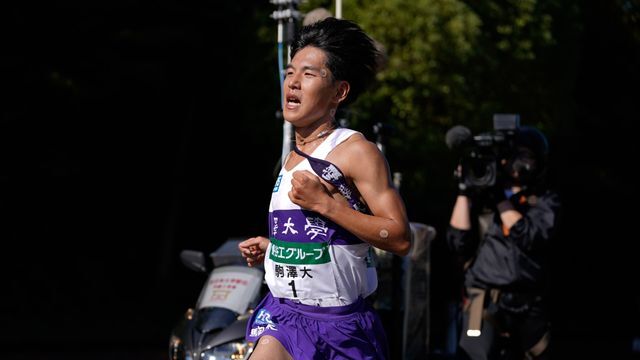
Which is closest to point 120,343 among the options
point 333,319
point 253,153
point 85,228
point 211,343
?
point 85,228

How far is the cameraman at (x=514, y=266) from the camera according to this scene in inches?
259

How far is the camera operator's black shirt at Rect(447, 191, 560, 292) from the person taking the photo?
6.55 meters

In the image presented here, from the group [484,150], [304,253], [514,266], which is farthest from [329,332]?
[484,150]

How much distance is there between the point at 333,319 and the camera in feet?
13.2

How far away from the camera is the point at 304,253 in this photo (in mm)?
3990

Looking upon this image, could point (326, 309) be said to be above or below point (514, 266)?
above

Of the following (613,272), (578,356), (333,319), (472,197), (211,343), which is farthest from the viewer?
(613,272)

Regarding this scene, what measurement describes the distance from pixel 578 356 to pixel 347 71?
37.4 feet

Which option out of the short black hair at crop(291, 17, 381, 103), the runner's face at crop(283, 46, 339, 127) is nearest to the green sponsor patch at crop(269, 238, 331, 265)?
the runner's face at crop(283, 46, 339, 127)

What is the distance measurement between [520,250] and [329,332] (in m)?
2.87

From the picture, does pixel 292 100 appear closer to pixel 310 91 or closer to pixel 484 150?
pixel 310 91

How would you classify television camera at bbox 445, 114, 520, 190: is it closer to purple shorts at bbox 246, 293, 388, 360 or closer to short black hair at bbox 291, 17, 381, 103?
short black hair at bbox 291, 17, 381, 103

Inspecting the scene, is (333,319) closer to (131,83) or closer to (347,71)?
(347,71)

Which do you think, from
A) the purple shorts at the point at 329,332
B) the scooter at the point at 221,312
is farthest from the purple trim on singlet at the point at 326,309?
the scooter at the point at 221,312
